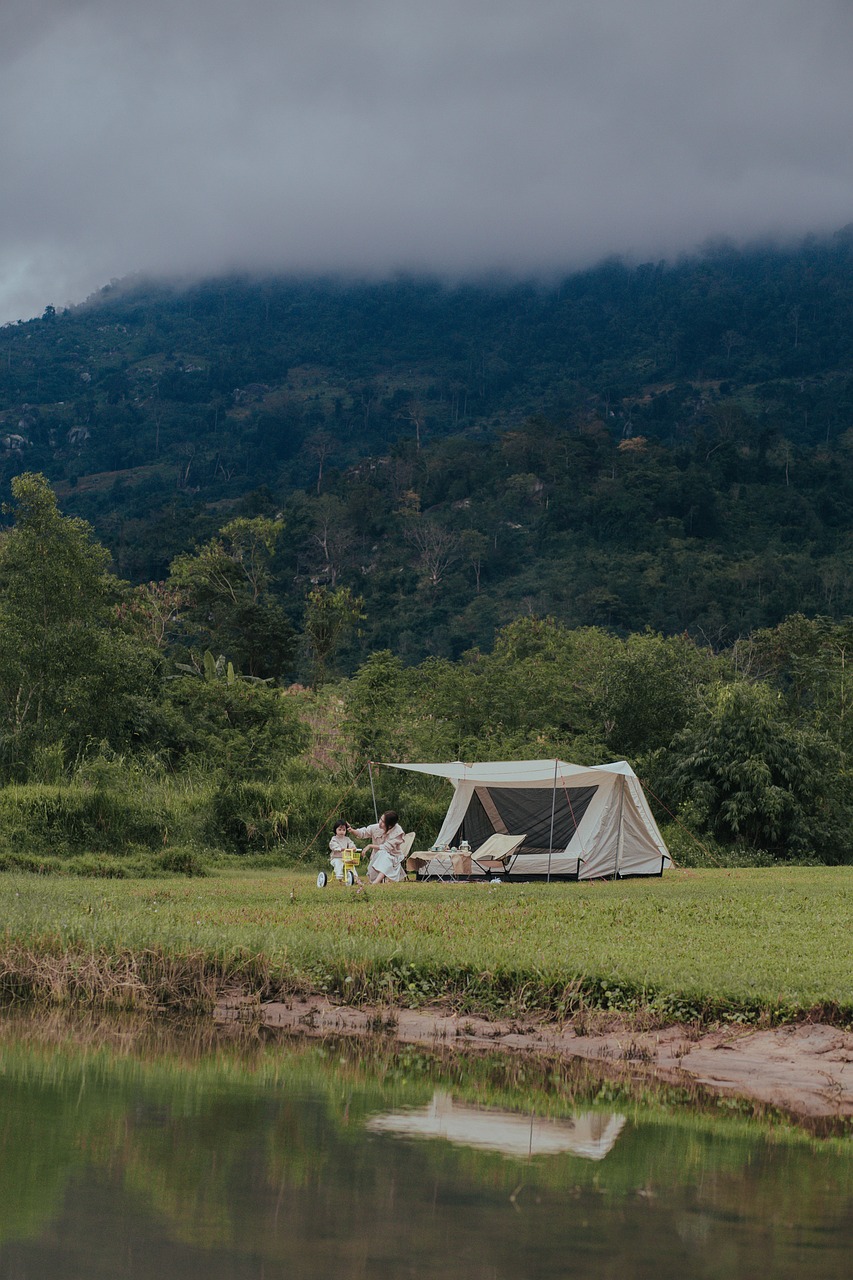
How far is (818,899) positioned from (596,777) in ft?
19.8

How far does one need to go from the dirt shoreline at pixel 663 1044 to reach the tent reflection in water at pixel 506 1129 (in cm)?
97

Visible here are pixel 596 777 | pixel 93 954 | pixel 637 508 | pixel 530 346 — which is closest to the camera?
pixel 93 954

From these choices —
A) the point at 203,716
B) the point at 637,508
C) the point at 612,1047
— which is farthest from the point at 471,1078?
the point at 637,508

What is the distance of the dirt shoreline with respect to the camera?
23.4ft

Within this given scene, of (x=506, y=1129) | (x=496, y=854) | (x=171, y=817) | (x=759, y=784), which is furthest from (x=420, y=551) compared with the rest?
(x=506, y=1129)

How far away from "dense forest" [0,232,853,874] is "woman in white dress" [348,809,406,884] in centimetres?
235

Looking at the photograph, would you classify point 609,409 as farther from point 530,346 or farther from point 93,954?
point 93,954

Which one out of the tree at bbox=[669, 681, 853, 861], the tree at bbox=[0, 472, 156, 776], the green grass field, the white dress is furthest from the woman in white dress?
the tree at bbox=[669, 681, 853, 861]

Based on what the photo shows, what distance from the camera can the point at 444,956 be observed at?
9227 millimetres

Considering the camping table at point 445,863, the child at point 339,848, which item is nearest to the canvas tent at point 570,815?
the camping table at point 445,863

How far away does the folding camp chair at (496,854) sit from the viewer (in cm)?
1902

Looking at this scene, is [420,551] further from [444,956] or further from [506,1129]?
[506,1129]

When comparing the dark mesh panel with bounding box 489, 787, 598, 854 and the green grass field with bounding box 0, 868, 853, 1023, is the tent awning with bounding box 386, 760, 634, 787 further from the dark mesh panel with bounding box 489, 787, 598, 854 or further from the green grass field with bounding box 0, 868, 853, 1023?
the green grass field with bounding box 0, 868, 853, 1023

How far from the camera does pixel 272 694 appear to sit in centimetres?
2695
